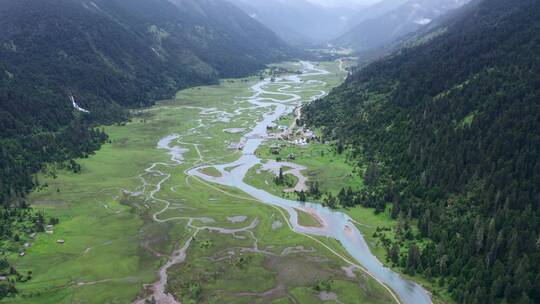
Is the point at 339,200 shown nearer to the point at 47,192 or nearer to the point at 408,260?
the point at 408,260

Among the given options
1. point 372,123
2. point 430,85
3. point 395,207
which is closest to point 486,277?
point 395,207

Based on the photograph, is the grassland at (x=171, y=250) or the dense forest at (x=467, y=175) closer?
the grassland at (x=171, y=250)

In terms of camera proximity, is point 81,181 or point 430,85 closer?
point 81,181

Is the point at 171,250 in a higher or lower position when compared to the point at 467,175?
lower

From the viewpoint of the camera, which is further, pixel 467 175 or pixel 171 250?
pixel 467 175

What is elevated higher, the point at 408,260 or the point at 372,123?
the point at 372,123
